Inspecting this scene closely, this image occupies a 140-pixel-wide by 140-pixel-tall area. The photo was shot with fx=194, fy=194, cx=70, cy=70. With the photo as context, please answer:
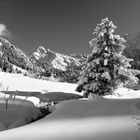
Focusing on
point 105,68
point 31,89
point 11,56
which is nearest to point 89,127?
point 105,68

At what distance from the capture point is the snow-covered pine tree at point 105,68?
11.9m

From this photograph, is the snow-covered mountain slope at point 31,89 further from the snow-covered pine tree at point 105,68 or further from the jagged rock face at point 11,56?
the jagged rock face at point 11,56

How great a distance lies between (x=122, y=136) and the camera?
7.50 feet

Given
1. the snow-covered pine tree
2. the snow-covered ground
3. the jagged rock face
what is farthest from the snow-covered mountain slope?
the jagged rock face

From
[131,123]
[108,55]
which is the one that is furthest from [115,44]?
[131,123]

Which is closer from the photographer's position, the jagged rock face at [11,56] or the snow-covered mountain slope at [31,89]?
the snow-covered mountain slope at [31,89]

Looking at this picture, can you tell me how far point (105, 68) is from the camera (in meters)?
12.1

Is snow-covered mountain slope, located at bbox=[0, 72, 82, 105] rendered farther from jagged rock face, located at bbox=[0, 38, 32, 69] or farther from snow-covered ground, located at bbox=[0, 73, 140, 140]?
jagged rock face, located at bbox=[0, 38, 32, 69]

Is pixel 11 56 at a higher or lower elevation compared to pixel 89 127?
higher

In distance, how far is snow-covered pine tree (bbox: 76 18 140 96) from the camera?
11.9m

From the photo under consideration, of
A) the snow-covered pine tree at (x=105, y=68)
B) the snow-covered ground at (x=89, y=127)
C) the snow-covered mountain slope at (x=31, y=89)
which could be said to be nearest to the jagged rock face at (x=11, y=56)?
the snow-covered mountain slope at (x=31, y=89)

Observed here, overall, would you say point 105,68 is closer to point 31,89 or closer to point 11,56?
point 31,89

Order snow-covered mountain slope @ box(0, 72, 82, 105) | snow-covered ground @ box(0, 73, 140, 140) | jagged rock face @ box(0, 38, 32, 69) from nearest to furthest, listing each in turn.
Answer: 1. snow-covered ground @ box(0, 73, 140, 140)
2. snow-covered mountain slope @ box(0, 72, 82, 105)
3. jagged rock face @ box(0, 38, 32, 69)

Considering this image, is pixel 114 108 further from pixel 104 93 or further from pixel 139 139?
pixel 104 93
